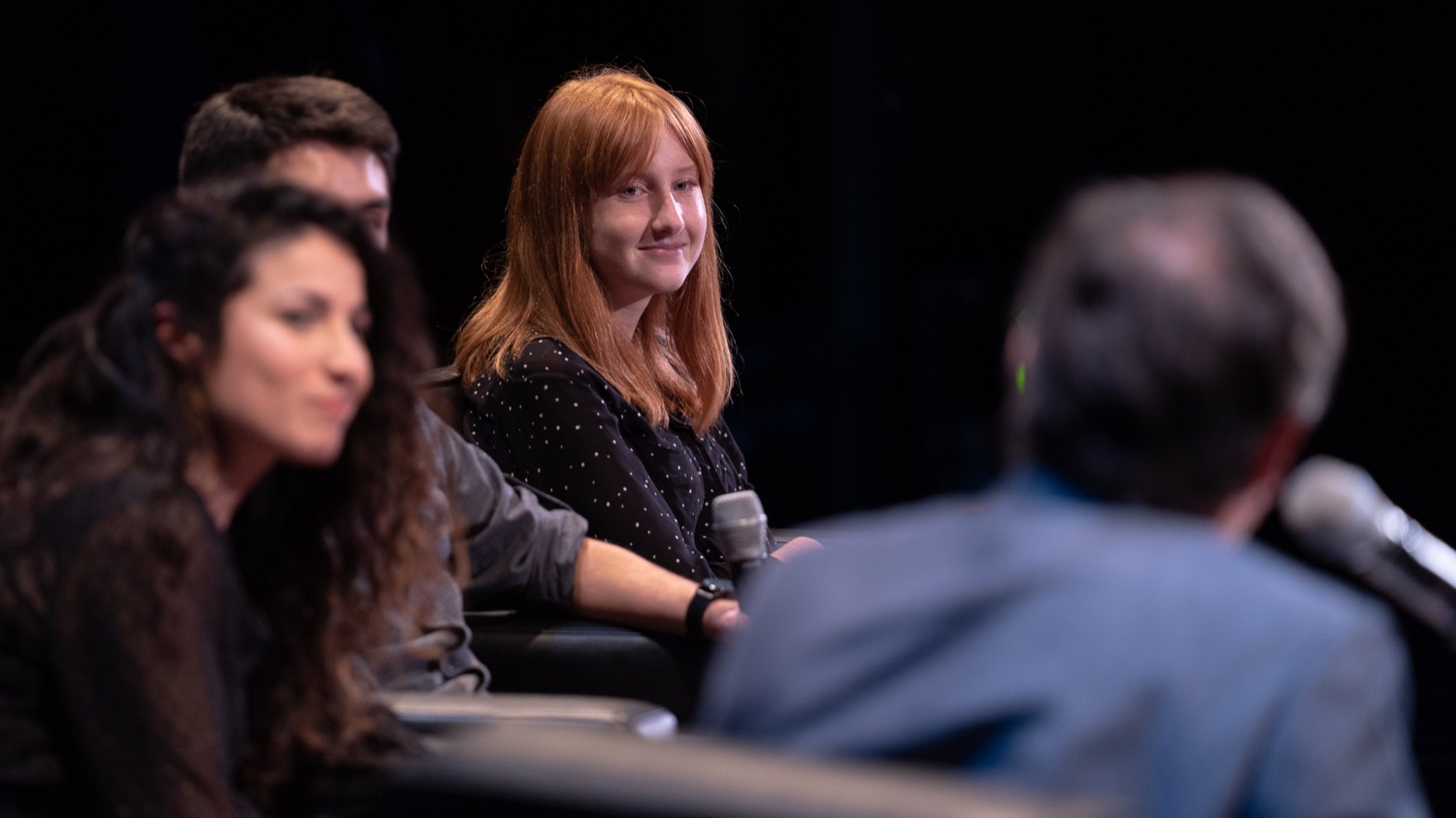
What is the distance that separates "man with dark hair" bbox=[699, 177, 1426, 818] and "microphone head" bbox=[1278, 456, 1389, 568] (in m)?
0.22

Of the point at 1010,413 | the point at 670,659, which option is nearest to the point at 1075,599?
the point at 1010,413

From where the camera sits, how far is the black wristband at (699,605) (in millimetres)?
1885

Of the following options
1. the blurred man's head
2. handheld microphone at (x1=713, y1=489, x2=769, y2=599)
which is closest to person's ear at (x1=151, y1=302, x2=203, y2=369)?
the blurred man's head

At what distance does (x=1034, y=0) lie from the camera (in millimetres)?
4121

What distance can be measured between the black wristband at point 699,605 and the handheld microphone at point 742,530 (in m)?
0.13

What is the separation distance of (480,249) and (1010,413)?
327cm

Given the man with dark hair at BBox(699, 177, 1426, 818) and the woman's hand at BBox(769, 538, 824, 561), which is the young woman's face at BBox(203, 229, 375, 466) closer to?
the man with dark hair at BBox(699, 177, 1426, 818)

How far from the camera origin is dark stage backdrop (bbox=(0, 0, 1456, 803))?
11.8ft

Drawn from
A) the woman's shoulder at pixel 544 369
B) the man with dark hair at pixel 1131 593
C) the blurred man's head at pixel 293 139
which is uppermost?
the blurred man's head at pixel 293 139

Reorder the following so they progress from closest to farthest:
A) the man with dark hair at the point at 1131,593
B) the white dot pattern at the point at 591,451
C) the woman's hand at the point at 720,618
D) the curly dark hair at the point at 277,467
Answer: the man with dark hair at the point at 1131,593 < the curly dark hair at the point at 277,467 < the woman's hand at the point at 720,618 < the white dot pattern at the point at 591,451

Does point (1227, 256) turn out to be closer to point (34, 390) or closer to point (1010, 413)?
point (1010, 413)

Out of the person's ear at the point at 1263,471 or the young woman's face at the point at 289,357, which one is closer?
the person's ear at the point at 1263,471

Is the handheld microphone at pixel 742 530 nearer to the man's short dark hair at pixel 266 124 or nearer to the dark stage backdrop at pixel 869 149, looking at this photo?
the man's short dark hair at pixel 266 124

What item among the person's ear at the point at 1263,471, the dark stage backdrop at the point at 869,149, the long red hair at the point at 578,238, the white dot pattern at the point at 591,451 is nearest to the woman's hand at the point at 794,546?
the white dot pattern at the point at 591,451
